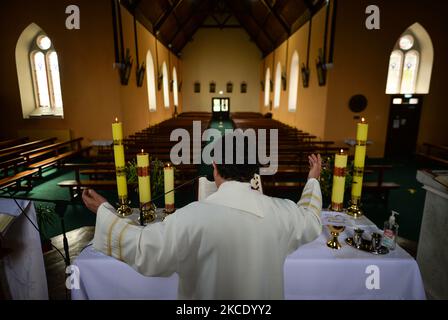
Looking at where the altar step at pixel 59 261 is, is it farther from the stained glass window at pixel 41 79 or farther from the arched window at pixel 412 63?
the arched window at pixel 412 63

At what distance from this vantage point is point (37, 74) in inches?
392

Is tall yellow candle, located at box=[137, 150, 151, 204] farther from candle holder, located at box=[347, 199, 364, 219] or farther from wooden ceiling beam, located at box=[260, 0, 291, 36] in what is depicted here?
wooden ceiling beam, located at box=[260, 0, 291, 36]

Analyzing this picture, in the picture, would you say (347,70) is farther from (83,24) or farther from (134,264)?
(134,264)

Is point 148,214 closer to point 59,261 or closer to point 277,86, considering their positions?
point 59,261

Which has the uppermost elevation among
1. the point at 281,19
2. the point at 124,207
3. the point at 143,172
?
the point at 281,19

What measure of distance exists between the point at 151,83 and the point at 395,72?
33.6 ft

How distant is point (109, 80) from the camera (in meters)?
8.95

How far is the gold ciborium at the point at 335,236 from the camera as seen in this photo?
5.90 ft

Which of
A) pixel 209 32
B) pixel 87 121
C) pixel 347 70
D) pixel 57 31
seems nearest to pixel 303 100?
pixel 347 70

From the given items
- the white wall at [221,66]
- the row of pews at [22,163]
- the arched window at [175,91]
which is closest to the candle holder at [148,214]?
the row of pews at [22,163]

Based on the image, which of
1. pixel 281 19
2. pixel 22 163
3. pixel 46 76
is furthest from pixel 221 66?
pixel 22 163

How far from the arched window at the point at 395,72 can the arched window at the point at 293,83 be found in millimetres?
4035

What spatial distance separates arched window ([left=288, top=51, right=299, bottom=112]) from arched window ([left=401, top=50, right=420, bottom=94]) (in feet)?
14.4

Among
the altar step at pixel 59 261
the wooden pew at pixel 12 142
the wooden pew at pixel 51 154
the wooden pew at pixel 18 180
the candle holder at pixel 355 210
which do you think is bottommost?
the altar step at pixel 59 261
